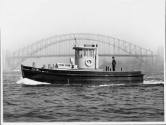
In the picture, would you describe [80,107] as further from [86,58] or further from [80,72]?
[86,58]

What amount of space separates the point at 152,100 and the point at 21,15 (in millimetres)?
6341

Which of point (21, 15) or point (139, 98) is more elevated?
point (21, 15)

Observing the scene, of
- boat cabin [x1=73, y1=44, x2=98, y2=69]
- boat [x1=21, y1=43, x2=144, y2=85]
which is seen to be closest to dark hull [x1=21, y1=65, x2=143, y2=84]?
boat [x1=21, y1=43, x2=144, y2=85]

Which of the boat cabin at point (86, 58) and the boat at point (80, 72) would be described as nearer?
the boat at point (80, 72)

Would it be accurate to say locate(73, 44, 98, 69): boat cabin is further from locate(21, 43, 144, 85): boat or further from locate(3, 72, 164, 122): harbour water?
locate(3, 72, 164, 122): harbour water

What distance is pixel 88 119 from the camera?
515 inches

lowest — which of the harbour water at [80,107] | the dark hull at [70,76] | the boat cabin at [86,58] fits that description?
the harbour water at [80,107]

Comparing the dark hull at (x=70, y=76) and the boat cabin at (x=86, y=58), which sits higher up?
the boat cabin at (x=86, y=58)

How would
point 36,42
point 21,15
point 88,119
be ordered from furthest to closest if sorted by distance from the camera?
1. point 36,42
2. point 21,15
3. point 88,119

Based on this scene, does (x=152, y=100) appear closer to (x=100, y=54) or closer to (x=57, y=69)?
(x=100, y=54)

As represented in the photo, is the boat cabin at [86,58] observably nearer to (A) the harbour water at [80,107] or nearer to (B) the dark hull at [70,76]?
(B) the dark hull at [70,76]

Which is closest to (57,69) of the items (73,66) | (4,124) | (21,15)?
(73,66)

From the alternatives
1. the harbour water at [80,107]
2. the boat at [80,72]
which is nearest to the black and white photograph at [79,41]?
the harbour water at [80,107]

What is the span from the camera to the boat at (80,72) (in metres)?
22.1
